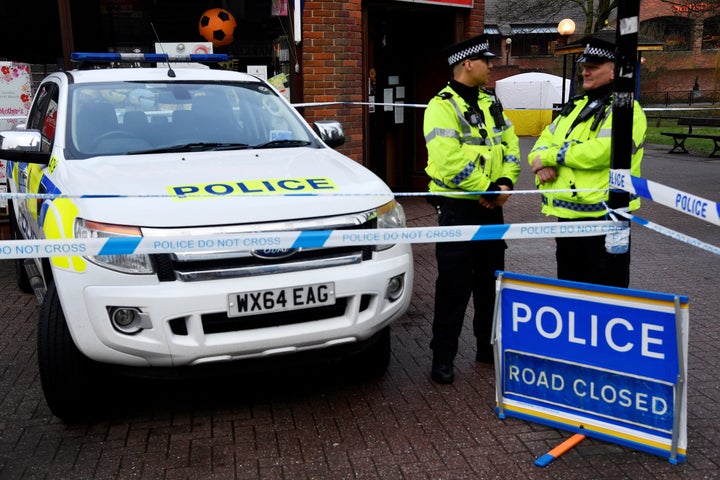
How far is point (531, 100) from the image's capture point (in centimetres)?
2970

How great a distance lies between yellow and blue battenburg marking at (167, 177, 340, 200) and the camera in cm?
369

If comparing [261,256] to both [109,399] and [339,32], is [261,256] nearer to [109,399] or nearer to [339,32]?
[109,399]

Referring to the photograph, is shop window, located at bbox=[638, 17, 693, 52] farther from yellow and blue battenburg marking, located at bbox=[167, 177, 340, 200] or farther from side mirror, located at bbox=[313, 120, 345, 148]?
yellow and blue battenburg marking, located at bbox=[167, 177, 340, 200]

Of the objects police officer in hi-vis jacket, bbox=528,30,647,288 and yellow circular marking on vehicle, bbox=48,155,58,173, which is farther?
yellow circular marking on vehicle, bbox=48,155,58,173

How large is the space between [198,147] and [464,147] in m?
1.64

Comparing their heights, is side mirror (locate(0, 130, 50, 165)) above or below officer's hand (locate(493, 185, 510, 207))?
above

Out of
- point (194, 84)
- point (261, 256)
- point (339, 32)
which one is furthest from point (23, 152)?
point (339, 32)

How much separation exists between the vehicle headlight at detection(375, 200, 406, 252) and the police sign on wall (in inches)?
A: 26.6

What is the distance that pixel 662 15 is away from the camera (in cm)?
4884

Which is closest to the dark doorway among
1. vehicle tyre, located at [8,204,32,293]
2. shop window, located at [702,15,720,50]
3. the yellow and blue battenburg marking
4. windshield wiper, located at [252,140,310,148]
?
vehicle tyre, located at [8,204,32,293]

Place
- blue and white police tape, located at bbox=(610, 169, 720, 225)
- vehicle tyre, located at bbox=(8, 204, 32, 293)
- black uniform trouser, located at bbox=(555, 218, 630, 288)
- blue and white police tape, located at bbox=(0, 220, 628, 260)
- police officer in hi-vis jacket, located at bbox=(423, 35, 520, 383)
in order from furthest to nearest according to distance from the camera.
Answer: vehicle tyre, located at bbox=(8, 204, 32, 293) → police officer in hi-vis jacket, located at bbox=(423, 35, 520, 383) → black uniform trouser, located at bbox=(555, 218, 630, 288) → blue and white police tape, located at bbox=(0, 220, 628, 260) → blue and white police tape, located at bbox=(610, 169, 720, 225)

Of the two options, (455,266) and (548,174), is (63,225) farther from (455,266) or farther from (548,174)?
(548,174)

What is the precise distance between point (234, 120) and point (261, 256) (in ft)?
5.53

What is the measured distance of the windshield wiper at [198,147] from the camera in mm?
4508
